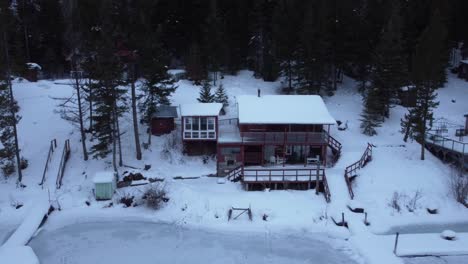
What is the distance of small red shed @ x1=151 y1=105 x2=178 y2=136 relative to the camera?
109ft

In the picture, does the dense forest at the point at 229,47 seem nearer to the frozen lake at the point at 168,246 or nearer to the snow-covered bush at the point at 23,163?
the snow-covered bush at the point at 23,163

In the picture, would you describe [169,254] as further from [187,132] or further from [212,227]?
[187,132]

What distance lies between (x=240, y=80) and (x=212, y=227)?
26.3 m

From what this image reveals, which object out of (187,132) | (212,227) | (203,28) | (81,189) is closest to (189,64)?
(203,28)

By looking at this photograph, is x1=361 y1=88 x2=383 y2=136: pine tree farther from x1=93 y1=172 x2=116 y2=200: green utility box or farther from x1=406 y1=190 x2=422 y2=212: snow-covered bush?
x1=93 y1=172 x2=116 y2=200: green utility box

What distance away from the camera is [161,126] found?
33750 mm

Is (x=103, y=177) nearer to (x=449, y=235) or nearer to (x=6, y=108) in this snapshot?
(x=6, y=108)

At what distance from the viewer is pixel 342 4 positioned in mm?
44656

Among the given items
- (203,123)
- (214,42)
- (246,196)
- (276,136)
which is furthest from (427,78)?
(214,42)

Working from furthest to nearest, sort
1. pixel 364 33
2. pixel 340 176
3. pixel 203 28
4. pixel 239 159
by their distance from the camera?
pixel 203 28 < pixel 364 33 < pixel 239 159 < pixel 340 176

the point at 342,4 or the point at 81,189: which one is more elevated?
the point at 342,4

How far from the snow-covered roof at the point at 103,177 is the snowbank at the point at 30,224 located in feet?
10.7

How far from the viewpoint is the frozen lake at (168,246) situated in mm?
20906

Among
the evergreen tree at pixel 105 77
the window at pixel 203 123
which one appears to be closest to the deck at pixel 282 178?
the window at pixel 203 123
